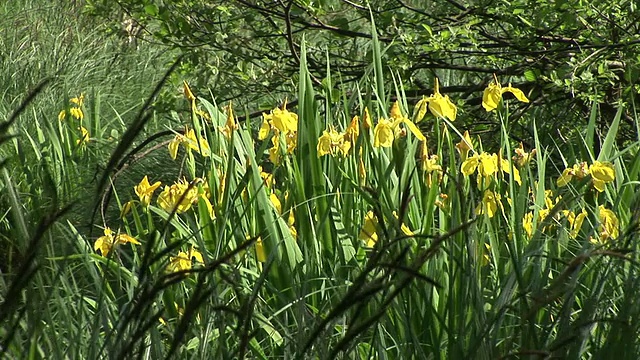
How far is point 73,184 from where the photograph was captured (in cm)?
399

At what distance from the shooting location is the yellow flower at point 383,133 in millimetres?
2508

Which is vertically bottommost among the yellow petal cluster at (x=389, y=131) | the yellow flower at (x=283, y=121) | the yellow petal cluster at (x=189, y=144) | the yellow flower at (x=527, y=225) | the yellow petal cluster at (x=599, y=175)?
the yellow flower at (x=527, y=225)

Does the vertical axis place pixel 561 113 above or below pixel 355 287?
below

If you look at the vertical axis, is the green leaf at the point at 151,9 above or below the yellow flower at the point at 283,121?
above

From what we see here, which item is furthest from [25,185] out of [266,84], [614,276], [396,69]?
[614,276]

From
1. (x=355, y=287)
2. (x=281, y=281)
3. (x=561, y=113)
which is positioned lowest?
(x=561, y=113)

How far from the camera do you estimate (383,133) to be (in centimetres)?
252

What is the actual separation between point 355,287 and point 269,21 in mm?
2872

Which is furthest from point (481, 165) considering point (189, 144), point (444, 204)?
point (189, 144)

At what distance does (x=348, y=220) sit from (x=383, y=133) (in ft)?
0.97

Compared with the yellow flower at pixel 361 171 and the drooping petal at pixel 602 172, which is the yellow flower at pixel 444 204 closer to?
the yellow flower at pixel 361 171

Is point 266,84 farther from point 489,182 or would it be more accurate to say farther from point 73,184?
point 489,182

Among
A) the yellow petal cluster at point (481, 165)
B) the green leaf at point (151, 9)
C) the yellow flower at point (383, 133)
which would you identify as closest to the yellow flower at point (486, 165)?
the yellow petal cluster at point (481, 165)

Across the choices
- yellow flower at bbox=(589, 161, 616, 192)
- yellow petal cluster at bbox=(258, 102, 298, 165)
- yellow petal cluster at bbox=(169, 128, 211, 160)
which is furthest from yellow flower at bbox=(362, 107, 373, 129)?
yellow flower at bbox=(589, 161, 616, 192)
